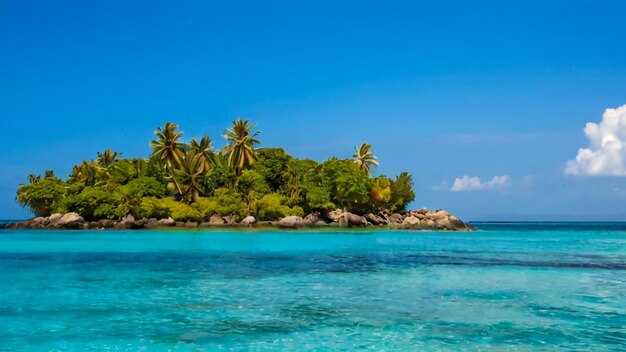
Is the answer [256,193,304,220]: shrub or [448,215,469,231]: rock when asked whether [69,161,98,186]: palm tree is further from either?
[448,215,469,231]: rock

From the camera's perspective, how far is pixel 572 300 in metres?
16.6

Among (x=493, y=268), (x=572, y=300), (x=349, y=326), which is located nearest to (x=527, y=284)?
(x=572, y=300)

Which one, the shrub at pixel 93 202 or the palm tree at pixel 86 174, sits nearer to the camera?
the shrub at pixel 93 202

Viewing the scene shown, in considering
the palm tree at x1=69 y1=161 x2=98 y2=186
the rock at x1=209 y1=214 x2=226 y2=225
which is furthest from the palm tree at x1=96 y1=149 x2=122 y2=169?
the rock at x1=209 y1=214 x2=226 y2=225

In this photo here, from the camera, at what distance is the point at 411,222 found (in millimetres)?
80062

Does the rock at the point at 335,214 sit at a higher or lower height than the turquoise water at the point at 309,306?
higher

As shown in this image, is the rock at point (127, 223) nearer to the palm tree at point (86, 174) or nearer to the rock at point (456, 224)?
the palm tree at point (86, 174)

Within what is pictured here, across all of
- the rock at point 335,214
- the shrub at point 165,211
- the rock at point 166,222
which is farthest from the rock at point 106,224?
the rock at point 335,214

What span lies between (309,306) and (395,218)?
6995cm

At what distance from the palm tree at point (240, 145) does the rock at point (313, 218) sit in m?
12.3

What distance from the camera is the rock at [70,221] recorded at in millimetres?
73875

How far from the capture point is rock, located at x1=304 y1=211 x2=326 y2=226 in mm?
74250

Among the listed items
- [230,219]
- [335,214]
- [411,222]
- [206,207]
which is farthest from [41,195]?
[411,222]

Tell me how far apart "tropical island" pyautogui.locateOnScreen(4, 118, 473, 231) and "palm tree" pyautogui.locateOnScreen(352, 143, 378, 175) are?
37.6ft
